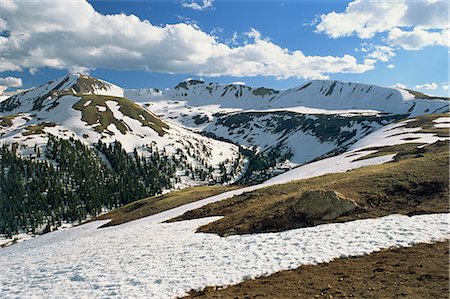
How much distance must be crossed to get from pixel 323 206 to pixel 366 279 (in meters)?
13.2

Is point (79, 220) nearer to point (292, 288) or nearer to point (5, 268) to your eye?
point (5, 268)

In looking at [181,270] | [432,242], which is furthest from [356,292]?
[181,270]

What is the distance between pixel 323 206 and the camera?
30.1 meters

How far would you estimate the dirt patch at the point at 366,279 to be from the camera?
15617 millimetres

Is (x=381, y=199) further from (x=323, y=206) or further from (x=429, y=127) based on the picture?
(x=429, y=127)

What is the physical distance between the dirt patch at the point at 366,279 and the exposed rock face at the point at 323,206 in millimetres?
9117

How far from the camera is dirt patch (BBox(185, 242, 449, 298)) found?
1562 centimetres

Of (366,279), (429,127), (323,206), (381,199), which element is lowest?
(366,279)

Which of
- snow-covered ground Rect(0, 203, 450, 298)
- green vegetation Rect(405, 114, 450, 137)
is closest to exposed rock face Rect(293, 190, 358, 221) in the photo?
snow-covered ground Rect(0, 203, 450, 298)

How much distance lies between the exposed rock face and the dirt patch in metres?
9.12

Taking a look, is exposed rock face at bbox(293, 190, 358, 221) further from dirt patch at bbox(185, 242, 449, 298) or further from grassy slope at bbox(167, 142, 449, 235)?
dirt patch at bbox(185, 242, 449, 298)

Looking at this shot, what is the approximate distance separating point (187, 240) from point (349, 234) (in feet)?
48.4

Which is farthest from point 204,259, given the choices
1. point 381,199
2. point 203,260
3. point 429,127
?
point 429,127

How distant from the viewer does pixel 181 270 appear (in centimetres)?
2241
